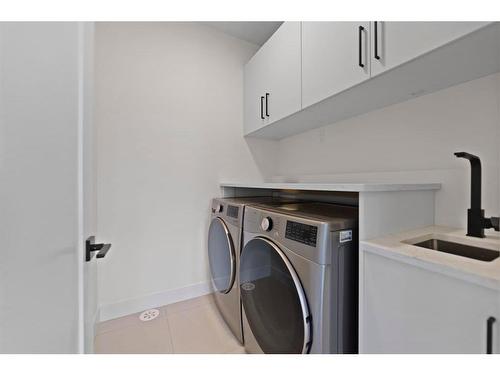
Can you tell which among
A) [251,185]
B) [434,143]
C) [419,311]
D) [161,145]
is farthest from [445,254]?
[161,145]

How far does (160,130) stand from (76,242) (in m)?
1.32

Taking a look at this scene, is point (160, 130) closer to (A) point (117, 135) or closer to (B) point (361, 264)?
(A) point (117, 135)

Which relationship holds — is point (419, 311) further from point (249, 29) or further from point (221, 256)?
point (249, 29)

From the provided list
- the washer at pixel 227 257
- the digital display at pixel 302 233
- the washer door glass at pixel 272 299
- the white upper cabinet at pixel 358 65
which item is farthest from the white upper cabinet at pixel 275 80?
the washer door glass at pixel 272 299

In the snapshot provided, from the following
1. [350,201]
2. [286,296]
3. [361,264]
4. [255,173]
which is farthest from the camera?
[255,173]

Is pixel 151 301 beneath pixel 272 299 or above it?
beneath

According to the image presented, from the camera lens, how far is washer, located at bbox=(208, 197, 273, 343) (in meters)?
1.25

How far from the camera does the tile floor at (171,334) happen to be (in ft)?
A: 4.06

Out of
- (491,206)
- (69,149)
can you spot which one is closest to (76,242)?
(69,149)

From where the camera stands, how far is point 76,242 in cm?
52

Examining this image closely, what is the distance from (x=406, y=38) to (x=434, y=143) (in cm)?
59

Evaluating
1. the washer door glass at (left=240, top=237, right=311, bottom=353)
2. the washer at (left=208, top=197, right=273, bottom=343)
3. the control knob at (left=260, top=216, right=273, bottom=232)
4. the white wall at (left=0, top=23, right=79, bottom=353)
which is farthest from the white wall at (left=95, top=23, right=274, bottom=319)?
the white wall at (left=0, top=23, right=79, bottom=353)

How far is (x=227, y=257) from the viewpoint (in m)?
1.38

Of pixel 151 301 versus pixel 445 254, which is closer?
pixel 445 254
